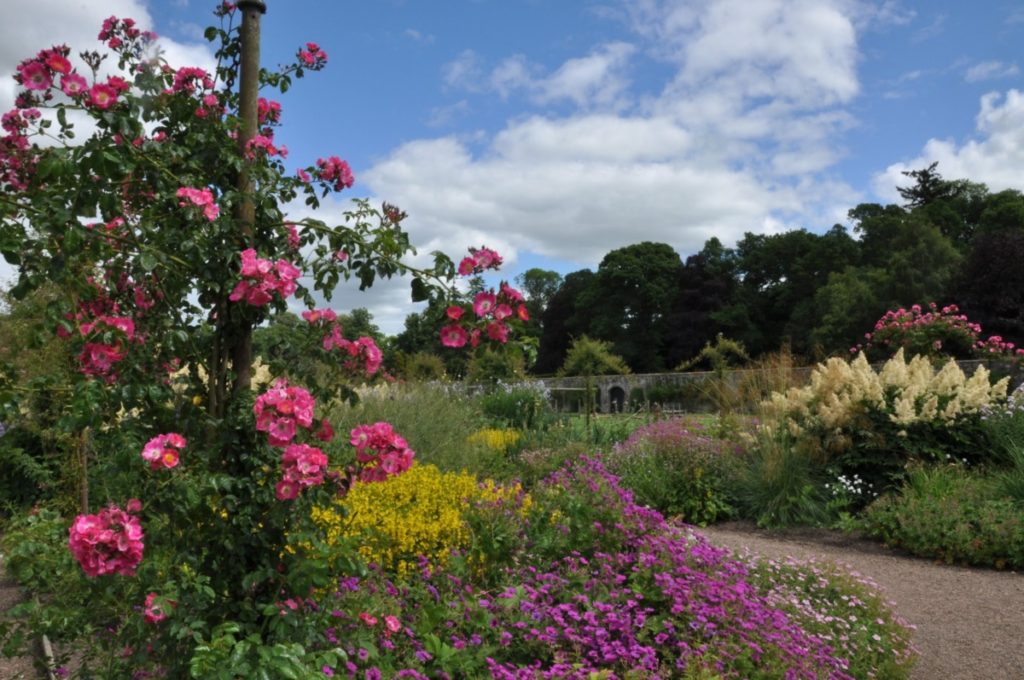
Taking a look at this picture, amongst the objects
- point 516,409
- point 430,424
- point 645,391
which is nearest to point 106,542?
point 430,424

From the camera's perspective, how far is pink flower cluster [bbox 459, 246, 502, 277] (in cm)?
246

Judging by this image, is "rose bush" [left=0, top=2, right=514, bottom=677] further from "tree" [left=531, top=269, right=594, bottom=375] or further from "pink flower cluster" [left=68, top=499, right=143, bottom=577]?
"tree" [left=531, top=269, right=594, bottom=375]

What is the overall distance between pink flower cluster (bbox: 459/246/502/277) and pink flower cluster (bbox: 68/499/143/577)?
116 centimetres

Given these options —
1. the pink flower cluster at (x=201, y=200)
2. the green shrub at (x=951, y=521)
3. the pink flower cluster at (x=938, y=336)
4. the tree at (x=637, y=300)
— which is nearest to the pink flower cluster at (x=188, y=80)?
the pink flower cluster at (x=201, y=200)

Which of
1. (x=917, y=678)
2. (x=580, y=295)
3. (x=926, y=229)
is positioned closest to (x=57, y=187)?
(x=917, y=678)

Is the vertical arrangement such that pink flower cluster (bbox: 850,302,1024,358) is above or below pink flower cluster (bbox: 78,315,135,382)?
above

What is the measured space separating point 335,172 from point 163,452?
1232 mm

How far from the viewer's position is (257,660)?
2182 mm

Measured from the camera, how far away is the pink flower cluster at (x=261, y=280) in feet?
7.28

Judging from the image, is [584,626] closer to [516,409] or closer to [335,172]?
[335,172]

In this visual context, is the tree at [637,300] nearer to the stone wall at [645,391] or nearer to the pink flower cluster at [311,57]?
the stone wall at [645,391]

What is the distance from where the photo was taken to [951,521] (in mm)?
6070

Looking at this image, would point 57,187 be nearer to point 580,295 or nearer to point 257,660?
point 257,660

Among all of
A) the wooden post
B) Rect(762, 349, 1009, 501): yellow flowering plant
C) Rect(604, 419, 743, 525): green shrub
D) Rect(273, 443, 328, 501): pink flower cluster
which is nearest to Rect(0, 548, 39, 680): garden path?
the wooden post
